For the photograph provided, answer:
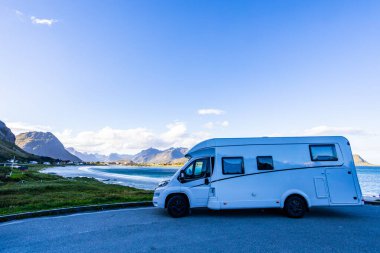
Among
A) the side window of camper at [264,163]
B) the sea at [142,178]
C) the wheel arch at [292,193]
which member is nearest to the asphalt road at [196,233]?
the wheel arch at [292,193]

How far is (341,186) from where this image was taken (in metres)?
8.55

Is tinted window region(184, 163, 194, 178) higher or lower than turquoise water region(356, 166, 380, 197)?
lower

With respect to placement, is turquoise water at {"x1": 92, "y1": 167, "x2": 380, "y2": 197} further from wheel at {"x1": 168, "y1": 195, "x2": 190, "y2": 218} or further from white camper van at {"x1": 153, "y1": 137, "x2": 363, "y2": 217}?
white camper van at {"x1": 153, "y1": 137, "x2": 363, "y2": 217}

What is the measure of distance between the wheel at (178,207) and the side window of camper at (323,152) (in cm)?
542

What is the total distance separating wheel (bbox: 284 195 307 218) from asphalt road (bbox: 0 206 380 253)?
0.99 ft

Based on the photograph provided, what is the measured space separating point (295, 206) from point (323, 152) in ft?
8.03

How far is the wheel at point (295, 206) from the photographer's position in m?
8.46

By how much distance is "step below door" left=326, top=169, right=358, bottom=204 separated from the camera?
27.8ft

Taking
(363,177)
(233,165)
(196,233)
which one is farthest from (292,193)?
(363,177)

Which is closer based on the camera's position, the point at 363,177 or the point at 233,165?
the point at 233,165

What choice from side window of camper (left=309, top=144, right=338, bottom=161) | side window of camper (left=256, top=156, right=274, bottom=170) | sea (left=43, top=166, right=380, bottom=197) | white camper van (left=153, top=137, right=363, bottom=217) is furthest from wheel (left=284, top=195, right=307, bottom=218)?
sea (left=43, top=166, right=380, bottom=197)

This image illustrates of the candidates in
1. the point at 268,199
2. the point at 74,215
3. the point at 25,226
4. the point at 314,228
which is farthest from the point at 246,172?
the point at 25,226

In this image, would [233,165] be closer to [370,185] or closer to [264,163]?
[264,163]

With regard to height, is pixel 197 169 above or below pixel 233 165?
below
